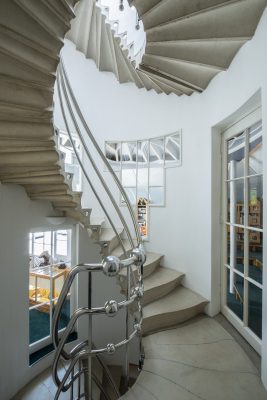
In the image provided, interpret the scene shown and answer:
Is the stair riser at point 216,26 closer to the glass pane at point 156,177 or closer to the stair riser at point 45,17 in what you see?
the stair riser at point 45,17

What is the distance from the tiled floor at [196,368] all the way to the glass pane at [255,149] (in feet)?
4.85

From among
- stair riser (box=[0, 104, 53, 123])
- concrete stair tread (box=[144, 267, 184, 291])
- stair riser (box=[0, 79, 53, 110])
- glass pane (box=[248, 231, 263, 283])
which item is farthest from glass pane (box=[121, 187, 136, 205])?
stair riser (box=[0, 79, 53, 110])

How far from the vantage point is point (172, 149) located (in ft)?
10.7

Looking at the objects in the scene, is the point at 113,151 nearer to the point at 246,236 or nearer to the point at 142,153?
A: the point at 142,153

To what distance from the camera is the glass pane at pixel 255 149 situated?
5.84 ft

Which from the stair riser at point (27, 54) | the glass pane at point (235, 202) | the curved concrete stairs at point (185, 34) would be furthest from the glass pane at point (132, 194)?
the stair riser at point (27, 54)

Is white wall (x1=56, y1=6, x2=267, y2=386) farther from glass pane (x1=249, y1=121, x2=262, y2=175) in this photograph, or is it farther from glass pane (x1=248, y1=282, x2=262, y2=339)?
glass pane (x1=248, y1=282, x2=262, y2=339)

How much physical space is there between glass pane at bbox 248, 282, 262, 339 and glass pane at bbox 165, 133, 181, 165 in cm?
185

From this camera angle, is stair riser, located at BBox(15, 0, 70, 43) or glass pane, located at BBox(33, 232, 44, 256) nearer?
stair riser, located at BBox(15, 0, 70, 43)

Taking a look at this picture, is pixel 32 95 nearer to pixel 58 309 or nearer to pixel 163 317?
pixel 58 309

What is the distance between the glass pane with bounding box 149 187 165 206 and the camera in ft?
11.0

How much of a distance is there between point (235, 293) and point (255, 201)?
3.14ft

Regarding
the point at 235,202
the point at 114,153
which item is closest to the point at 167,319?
the point at 235,202

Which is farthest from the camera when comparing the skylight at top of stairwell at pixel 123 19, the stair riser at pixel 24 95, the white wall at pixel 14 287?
the skylight at top of stairwell at pixel 123 19
